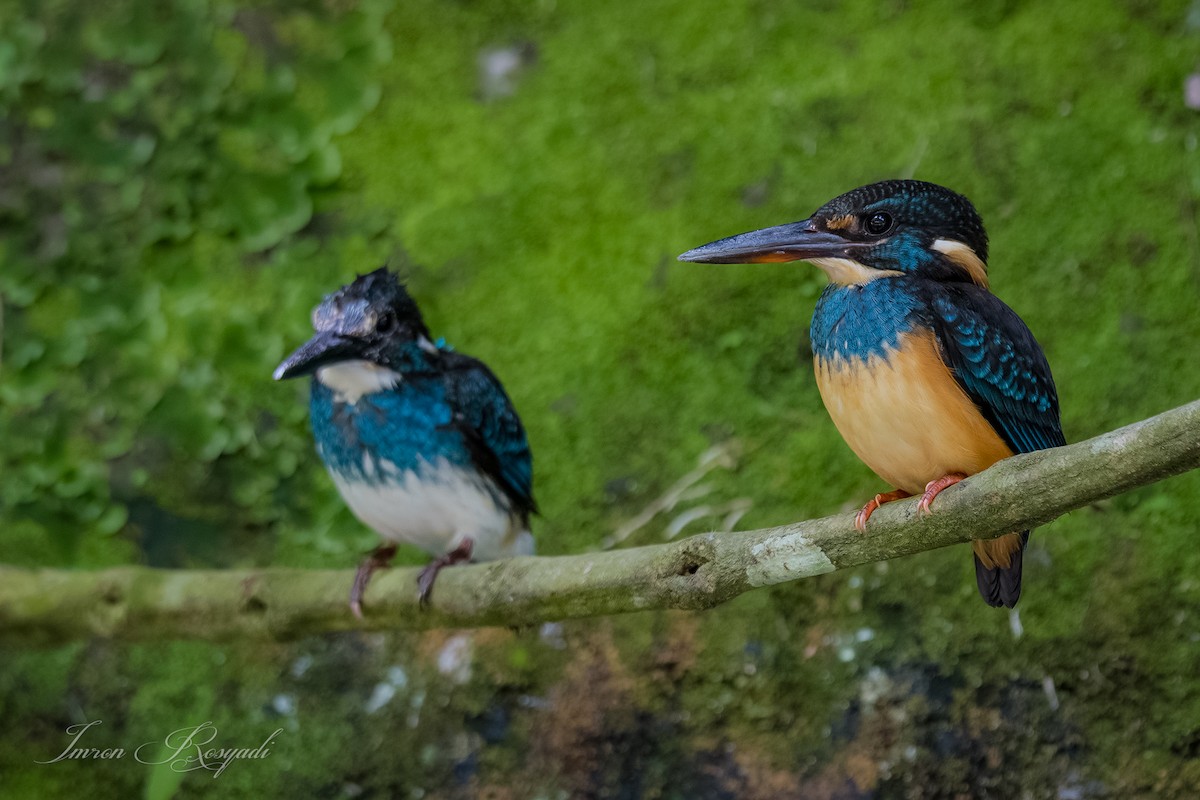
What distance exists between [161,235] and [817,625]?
2.74 metres

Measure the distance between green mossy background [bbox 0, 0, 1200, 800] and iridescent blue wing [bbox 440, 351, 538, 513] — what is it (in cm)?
57

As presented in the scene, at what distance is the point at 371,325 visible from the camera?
10.1 feet

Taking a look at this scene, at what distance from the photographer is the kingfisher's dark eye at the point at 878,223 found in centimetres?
219

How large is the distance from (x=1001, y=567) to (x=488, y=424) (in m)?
1.56

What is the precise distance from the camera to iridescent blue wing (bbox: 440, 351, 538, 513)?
133 inches

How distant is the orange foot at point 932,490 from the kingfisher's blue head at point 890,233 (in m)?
0.38

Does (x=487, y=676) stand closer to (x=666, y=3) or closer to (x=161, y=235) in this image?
(x=161, y=235)

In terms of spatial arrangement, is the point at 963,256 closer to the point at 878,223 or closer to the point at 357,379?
the point at 878,223

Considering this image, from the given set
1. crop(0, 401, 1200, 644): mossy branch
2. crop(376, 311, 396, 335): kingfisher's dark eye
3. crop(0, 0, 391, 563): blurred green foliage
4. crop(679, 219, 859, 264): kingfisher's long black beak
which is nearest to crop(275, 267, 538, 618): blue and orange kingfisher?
crop(376, 311, 396, 335): kingfisher's dark eye

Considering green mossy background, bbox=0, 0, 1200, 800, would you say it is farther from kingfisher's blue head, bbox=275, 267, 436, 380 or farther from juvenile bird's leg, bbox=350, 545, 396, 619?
kingfisher's blue head, bbox=275, 267, 436, 380

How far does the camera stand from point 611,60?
14.6 feet

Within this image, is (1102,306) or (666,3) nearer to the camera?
(1102,306)

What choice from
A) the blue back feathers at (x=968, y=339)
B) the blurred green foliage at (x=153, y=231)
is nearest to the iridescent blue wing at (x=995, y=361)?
the blue back feathers at (x=968, y=339)

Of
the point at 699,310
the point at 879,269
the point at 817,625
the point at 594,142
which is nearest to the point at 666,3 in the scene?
the point at 594,142
